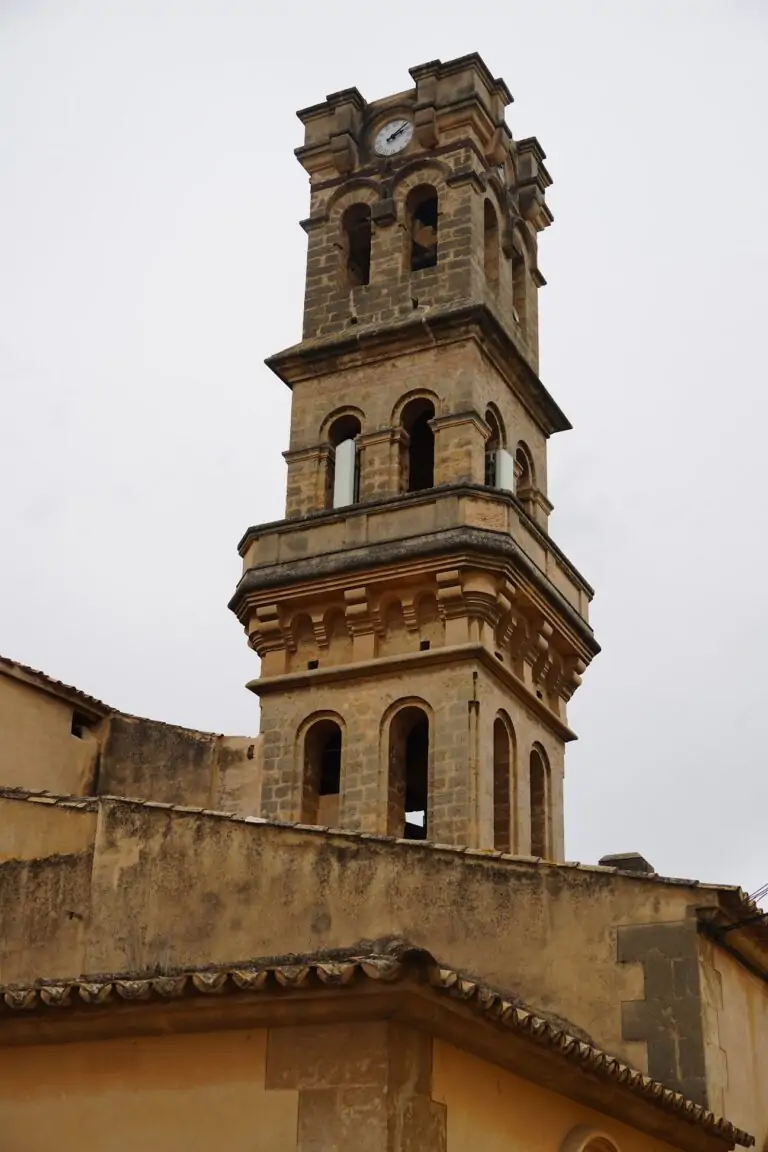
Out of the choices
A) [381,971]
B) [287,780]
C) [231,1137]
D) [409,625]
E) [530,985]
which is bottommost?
[231,1137]

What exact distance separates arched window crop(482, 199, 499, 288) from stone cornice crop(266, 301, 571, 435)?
5.17ft

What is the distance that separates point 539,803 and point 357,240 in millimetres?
9945

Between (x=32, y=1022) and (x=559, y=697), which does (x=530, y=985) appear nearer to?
(x=32, y=1022)

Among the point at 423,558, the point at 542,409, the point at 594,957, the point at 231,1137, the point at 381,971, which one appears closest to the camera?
the point at 381,971

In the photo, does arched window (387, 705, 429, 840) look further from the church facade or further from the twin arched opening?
the twin arched opening

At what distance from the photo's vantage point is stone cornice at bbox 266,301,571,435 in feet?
82.2

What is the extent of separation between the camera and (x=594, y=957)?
15.0 meters

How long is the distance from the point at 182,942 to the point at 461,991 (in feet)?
18.5

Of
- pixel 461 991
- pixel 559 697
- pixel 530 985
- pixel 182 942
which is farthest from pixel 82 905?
pixel 559 697

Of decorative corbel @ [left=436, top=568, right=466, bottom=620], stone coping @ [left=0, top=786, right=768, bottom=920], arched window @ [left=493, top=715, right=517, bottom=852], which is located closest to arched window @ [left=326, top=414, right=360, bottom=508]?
decorative corbel @ [left=436, top=568, right=466, bottom=620]

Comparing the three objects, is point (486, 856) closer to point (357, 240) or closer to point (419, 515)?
point (419, 515)

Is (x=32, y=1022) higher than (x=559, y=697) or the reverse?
the reverse

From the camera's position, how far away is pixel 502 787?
22875 millimetres

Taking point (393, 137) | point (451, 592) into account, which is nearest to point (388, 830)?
point (451, 592)
